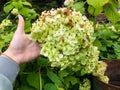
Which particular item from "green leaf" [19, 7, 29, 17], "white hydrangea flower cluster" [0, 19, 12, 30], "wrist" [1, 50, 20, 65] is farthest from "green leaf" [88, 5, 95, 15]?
"wrist" [1, 50, 20, 65]

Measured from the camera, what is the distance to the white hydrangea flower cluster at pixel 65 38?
106 cm

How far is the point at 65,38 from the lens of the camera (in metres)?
1.06

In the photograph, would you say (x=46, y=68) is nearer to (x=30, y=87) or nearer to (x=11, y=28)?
(x=30, y=87)

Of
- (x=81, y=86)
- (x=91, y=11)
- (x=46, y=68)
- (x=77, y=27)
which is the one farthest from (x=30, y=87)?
(x=91, y=11)

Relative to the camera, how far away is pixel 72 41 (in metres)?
1.06

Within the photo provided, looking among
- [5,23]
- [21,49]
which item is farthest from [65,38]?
[5,23]

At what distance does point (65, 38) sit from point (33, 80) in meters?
0.28

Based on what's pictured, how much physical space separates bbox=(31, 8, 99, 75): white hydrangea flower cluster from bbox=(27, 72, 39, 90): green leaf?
0.59 ft

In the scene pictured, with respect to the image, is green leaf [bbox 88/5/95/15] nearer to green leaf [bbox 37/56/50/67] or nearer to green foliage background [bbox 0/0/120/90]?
green foliage background [bbox 0/0/120/90]

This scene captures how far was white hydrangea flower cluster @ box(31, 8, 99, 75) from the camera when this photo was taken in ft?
3.49

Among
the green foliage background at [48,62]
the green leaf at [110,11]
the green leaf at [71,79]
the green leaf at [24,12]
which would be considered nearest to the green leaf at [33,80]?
the green foliage background at [48,62]

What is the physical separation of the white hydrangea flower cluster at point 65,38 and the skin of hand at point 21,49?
6 cm

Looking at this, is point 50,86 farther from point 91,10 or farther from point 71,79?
point 91,10

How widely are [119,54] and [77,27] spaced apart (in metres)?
0.81
